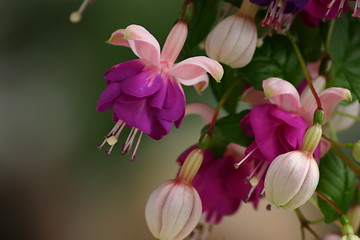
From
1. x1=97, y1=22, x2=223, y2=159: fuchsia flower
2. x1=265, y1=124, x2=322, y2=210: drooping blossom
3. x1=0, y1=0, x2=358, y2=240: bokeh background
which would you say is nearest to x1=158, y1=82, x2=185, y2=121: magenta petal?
x1=97, y1=22, x2=223, y2=159: fuchsia flower

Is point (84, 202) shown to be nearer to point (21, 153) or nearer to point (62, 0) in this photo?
point (21, 153)

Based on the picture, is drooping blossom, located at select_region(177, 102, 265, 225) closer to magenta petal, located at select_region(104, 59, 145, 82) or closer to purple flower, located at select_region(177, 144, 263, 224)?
purple flower, located at select_region(177, 144, 263, 224)

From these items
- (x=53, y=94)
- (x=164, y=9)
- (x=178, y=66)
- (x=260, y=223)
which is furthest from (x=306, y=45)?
(x=53, y=94)

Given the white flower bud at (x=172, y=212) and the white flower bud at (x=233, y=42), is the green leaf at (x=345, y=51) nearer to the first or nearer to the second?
the white flower bud at (x=233, y=42)

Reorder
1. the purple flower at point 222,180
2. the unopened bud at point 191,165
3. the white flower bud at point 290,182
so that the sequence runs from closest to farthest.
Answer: the white flower bud at point 290,182 < the unopened bud at point 191,165 < the purple flower at point 222,180

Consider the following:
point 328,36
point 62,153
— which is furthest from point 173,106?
point 62,153

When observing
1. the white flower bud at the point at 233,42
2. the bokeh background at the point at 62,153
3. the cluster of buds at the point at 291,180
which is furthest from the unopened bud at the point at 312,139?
the bokeh background at the point at 62,153
